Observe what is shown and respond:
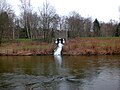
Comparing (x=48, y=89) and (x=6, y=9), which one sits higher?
(x=6, y=9)

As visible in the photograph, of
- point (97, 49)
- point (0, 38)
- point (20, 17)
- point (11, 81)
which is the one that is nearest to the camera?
point (11, 81)

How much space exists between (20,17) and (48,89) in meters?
60.6

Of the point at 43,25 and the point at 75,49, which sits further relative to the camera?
the point at 43,25

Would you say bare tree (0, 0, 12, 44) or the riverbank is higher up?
bare tree (0, 0, 12, 44)

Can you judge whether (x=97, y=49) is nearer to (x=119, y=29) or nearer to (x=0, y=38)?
(x=0, y=38)

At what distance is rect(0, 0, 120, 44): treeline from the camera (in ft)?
202

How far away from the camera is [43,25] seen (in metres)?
65.4

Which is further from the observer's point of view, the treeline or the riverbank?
the treeline

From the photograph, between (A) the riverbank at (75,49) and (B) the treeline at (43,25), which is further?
(B) the treeline at (43,25)

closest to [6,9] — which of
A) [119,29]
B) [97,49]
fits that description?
[97,49]

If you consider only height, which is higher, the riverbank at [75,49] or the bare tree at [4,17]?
the bare tree at [4,17]

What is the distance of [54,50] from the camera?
50.1 meters

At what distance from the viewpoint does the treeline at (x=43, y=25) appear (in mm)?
61562

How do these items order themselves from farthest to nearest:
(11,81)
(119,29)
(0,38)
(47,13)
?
1. (119,29)
2. (47,13)
3. (0,38)
4. (11,81)
